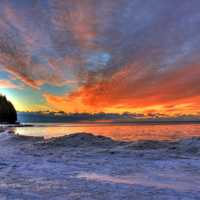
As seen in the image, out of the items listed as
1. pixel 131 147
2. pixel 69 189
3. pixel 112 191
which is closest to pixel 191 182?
pixel 112 191

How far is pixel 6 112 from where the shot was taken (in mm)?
136125

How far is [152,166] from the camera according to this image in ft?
36.7

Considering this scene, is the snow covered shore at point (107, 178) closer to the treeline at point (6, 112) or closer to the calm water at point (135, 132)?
the calm water at point (135, 132)

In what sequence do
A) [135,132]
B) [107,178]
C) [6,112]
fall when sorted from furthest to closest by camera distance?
[6,112]
[135,132]
[107,178]

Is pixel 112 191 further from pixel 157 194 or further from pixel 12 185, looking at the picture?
pixel 12 185

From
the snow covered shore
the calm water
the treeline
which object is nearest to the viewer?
the snow covered shore

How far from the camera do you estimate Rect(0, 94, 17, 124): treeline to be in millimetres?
132875

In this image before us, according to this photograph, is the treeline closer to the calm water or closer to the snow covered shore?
the calm water

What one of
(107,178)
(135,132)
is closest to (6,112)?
(135,132)

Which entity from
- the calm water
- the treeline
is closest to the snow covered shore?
the calm water

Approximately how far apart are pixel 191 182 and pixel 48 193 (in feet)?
13.7

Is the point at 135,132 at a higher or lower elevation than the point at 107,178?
higher

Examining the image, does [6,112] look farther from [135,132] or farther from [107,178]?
[107,178]

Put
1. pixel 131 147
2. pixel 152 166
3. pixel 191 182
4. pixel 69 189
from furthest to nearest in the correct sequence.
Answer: pixel 131 147 → pixel 152 166 → pixel 191 182 → pixel 69 189
